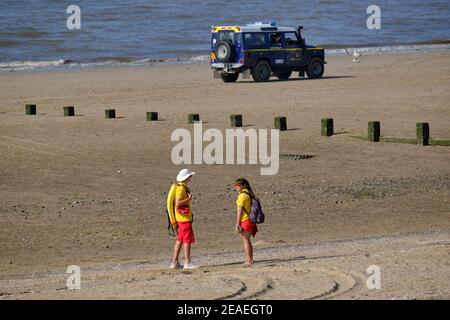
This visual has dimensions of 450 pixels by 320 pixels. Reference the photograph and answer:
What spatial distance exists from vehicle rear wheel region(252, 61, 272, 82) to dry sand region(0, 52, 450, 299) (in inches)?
202

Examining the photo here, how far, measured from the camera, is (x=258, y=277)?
1185 centimetres

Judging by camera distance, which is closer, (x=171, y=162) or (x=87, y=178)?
(x=87, y=178)

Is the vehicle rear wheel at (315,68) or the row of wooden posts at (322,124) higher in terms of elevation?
the vehicle rear wheel at (315,68)

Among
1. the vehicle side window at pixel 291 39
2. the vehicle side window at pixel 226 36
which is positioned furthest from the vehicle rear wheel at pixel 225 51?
the vehicle side window at pixel 291 39

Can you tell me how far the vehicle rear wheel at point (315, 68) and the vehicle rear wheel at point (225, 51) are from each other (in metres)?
2.97

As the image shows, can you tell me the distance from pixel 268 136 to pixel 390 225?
728 centimetres

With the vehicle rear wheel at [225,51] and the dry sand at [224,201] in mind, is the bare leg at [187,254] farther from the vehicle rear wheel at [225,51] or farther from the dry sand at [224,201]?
the vehicle rear wheel at [225,51]

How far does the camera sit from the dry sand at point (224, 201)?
1188 cm

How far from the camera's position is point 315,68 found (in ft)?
125

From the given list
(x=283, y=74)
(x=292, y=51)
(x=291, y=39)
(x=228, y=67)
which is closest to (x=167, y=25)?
(x=291, y=39)

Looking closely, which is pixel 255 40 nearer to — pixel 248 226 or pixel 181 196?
pixel 248 226

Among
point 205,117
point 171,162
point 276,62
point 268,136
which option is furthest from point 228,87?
point 171,162

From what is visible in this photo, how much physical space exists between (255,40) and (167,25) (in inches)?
1283
